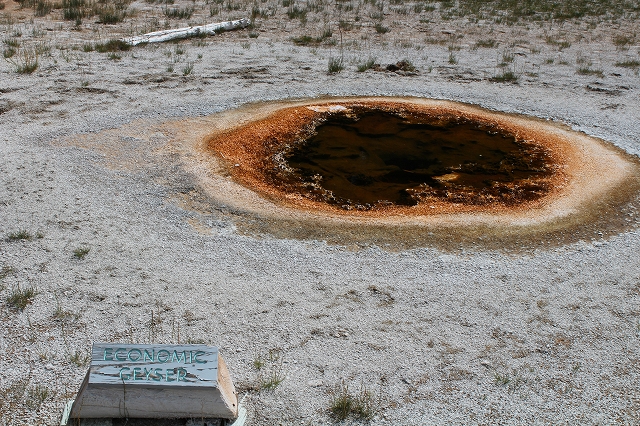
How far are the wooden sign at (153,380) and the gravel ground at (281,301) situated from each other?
44 centimetres

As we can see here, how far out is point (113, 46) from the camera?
40.1 ft

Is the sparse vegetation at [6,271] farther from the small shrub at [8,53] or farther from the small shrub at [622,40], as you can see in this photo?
the small shrub at [622,40]

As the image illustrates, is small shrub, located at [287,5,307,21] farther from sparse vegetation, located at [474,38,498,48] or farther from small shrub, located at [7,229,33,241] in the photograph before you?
small shrub, located at [7,229,33,241]

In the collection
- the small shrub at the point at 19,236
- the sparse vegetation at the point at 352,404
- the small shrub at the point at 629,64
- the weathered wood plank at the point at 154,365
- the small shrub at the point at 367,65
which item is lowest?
the sparse vegetation at the point at 352,404

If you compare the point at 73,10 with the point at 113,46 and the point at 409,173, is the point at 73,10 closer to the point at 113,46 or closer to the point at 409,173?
the point at 113,46

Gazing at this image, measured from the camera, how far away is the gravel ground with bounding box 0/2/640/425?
3816 mm

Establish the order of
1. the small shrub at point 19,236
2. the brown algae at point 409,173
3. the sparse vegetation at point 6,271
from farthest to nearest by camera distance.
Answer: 1. the brown algae at point 409,173
2. the small shrub at point 19,236
3. the sparse vegetation at point 6,271

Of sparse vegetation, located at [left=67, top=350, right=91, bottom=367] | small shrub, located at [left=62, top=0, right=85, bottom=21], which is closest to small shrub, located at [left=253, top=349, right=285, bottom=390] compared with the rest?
sparse vegetation, located at [left=67, top=350, right=91, bottom=367]

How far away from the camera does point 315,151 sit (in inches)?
317

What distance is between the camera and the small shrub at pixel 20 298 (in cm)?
445

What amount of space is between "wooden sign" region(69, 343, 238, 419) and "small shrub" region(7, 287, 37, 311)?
1471mm

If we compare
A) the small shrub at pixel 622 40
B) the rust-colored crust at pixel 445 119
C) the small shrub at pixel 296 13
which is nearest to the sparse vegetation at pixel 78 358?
the rust-colored crust at pixel 445 119

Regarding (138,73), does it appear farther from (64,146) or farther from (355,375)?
(355,375)

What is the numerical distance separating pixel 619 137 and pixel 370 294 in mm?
5840
